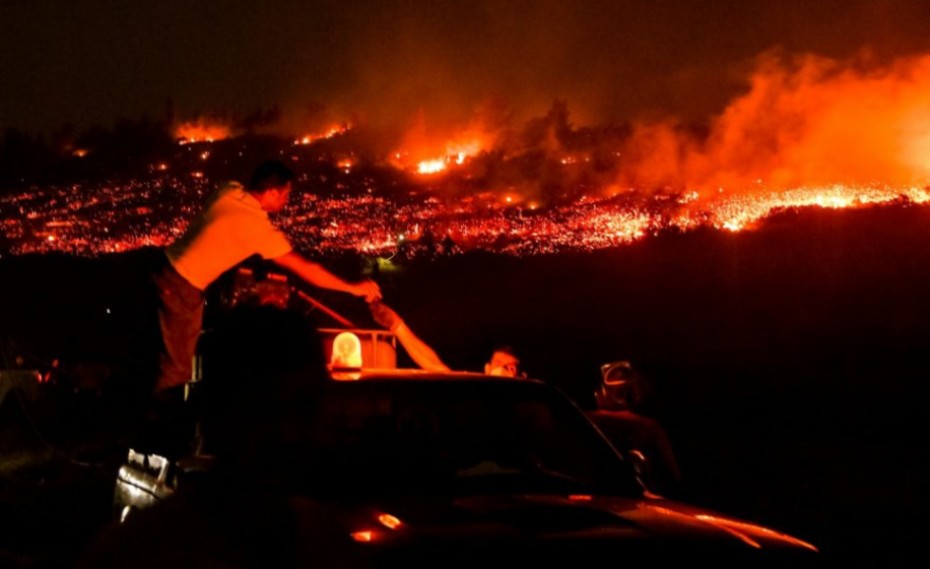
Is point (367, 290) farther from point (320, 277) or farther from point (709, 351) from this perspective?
point (709, 351)

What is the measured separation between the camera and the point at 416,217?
28.5 m

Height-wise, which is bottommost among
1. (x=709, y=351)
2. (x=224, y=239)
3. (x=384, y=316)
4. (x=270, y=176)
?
(x=709, y=351)

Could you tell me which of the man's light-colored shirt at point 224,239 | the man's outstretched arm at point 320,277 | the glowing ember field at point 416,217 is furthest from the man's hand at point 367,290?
the glowing ember field at point 416,217

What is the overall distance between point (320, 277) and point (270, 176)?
0.68 meters

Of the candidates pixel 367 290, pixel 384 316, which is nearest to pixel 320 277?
pixel 367 290

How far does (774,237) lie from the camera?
2139 cm

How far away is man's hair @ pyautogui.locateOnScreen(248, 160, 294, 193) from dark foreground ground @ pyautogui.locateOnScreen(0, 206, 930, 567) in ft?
3.41

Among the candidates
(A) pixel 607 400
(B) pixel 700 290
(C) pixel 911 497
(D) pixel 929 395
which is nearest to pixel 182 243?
(A) pixel 607 400

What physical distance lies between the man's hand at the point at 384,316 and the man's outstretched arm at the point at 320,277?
6 centimetres

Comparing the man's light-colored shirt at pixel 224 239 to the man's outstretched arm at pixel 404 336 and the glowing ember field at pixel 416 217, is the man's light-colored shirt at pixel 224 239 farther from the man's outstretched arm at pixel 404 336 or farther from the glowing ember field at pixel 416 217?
the glowing ember field at pixel 416 217

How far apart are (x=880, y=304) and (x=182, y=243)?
41.5 ft

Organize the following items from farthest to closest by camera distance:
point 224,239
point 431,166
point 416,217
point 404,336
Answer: point 431,166
point 416,217
point 404,336
point 224,239

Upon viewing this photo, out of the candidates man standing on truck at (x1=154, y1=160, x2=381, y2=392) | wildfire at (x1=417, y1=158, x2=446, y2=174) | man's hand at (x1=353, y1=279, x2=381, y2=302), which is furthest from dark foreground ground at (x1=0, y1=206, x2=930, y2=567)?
wildfire at (x1=417, y1=158, x2=446, y2=174)

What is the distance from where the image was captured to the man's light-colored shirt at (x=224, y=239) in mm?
7246
